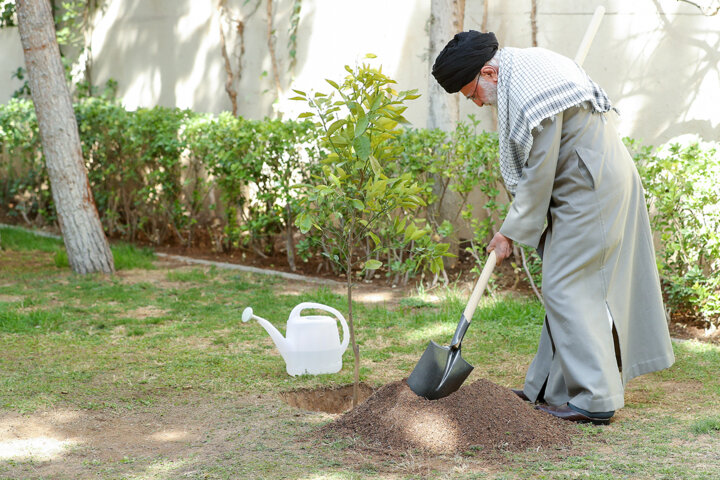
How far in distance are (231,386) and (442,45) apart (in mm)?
3689

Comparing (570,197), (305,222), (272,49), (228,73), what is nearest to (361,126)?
(305,222)

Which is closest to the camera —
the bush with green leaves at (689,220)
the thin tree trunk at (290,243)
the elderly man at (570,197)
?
the elderly man at (570,197)

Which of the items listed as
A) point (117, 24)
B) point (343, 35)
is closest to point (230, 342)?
point (343, 35)

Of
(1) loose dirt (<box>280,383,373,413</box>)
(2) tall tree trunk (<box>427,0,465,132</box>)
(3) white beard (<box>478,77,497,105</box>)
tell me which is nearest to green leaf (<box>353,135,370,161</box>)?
(3) white beard (<box>478,77,497,105</box>)

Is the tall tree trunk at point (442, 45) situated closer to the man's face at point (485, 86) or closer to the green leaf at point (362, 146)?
the man's face at point (485, 86)

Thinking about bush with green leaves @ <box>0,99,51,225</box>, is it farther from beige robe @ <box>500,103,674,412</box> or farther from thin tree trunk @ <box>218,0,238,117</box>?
beige robe @ <box>500,103,674,412</box>

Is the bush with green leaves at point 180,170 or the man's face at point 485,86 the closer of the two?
the man's face at point 485,86

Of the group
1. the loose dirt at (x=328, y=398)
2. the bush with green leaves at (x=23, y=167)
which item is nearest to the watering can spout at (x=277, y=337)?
the loose dirt at (x=328, y=398)

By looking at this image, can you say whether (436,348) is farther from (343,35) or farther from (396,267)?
(343,35)

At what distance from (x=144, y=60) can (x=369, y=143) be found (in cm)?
750

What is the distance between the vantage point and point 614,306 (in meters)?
3.38

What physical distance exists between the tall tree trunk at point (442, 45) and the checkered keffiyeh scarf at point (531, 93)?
3.16 m

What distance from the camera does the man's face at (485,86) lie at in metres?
3.37

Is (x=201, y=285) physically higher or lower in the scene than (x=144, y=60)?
lower
